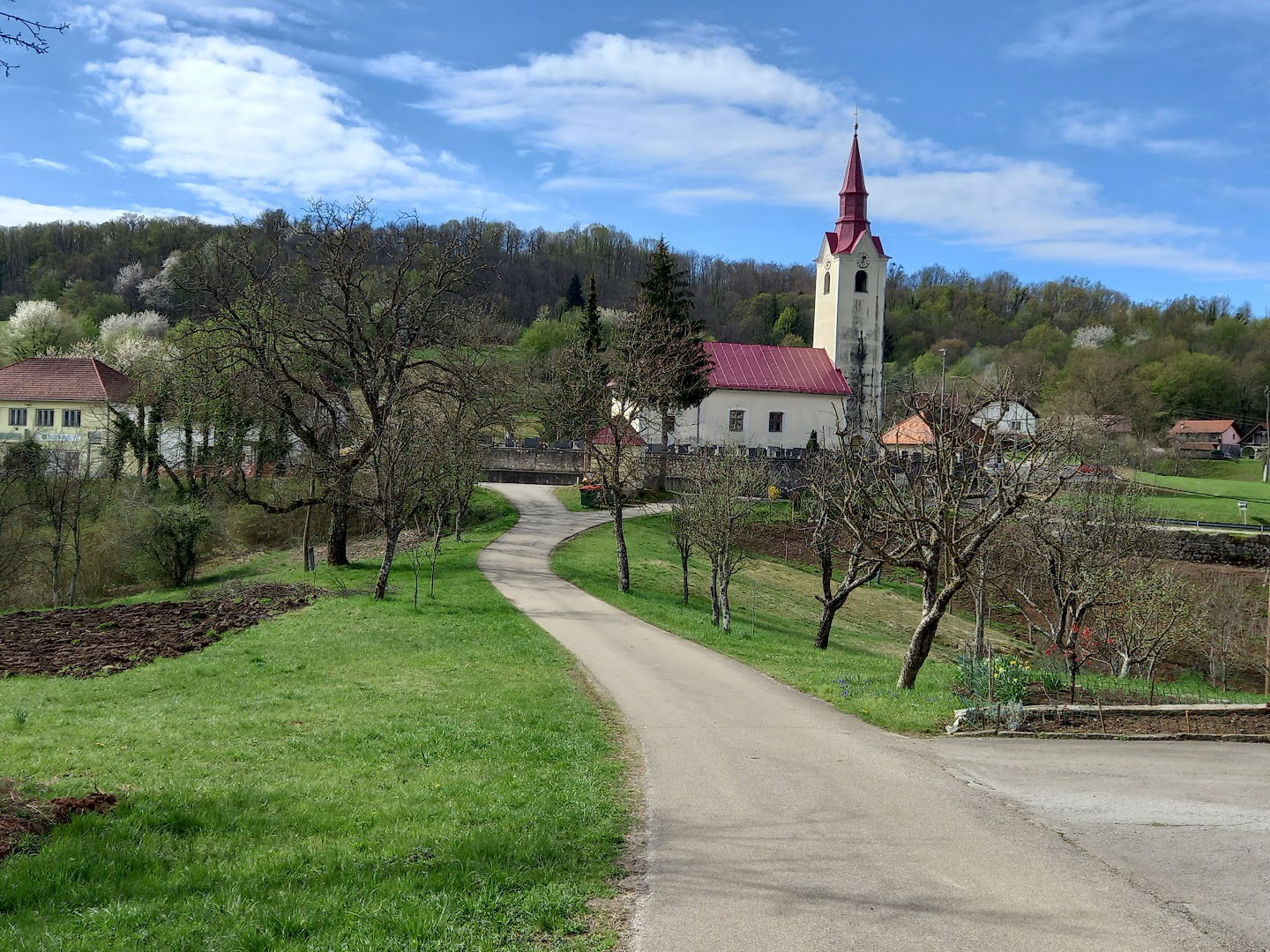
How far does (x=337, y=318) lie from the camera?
28.6 m

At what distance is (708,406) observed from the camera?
5847cm

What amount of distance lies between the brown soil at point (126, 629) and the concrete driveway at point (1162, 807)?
45.3 feet

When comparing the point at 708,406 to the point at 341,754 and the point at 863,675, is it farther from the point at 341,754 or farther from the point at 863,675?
the point at 341,754

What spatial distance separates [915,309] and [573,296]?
156 ft

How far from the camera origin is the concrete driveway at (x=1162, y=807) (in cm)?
638

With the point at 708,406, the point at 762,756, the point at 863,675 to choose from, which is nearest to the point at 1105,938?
the point at 762,756

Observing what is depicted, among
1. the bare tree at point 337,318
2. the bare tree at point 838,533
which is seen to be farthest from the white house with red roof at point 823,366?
the bare tree at point 337,318

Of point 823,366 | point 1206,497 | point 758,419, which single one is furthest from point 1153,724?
point 1206,497

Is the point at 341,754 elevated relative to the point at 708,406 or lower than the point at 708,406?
lower

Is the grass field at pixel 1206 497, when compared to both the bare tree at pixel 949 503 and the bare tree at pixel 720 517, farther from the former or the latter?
the bare tree at pixel 949 503

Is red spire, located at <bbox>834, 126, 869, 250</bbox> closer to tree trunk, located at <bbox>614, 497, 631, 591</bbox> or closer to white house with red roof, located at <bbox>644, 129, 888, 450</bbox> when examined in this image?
white house with red roof, located at <bbox>644, 129, 888, 450</bbox>

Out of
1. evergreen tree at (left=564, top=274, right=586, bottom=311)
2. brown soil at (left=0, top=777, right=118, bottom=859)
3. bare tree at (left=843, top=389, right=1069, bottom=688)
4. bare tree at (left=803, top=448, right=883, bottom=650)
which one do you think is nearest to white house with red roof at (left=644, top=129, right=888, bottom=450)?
bare tree at (left=803, top=448, right=883, bottom=650)

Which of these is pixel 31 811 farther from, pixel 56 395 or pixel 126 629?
pixel 56 395

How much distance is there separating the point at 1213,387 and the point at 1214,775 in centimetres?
9426
